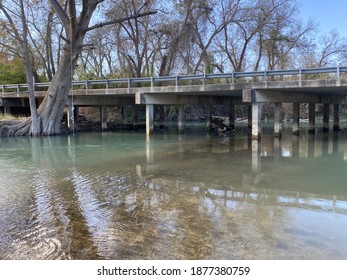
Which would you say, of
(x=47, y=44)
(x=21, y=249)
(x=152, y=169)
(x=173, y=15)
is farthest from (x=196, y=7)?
(x=21, y=249)

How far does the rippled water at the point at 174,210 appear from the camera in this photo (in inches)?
192

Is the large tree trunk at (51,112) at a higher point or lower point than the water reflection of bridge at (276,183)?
higher

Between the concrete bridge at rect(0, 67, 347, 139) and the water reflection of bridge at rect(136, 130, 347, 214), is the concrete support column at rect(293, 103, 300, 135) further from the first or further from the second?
the water reflection of bridge at rect(136, 130, 347, 214)

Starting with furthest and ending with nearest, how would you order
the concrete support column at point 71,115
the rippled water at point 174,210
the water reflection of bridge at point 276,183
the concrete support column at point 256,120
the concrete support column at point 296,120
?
the concrete support column at point 71,115, the concrete support column at point 296,120, the concrete support column at point 256,120, the water reflection of bridge at point 276,183, the rippled water at point 174,210

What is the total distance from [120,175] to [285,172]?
4736mm

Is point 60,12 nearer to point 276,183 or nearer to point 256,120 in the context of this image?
point 256,120

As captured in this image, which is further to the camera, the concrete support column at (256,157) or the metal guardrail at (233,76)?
the metal guardrail at (233,76)

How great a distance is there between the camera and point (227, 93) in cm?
2578

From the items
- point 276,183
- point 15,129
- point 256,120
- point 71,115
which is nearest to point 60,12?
point 15,129

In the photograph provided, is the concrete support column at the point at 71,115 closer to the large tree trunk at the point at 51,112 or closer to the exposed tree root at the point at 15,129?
the large tree trunk at the point at 51,112

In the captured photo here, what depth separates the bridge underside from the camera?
20.7m

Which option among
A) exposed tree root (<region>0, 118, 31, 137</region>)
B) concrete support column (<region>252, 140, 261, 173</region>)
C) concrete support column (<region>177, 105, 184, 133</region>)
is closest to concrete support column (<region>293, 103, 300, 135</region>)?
concrete support column (<region>252, 140, 261, 173</region>)

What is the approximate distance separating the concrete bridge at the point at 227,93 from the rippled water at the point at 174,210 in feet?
25.4

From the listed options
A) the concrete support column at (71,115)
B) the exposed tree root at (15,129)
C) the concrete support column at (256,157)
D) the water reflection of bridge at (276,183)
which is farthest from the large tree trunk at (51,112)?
the concrete support column at (256,157)
